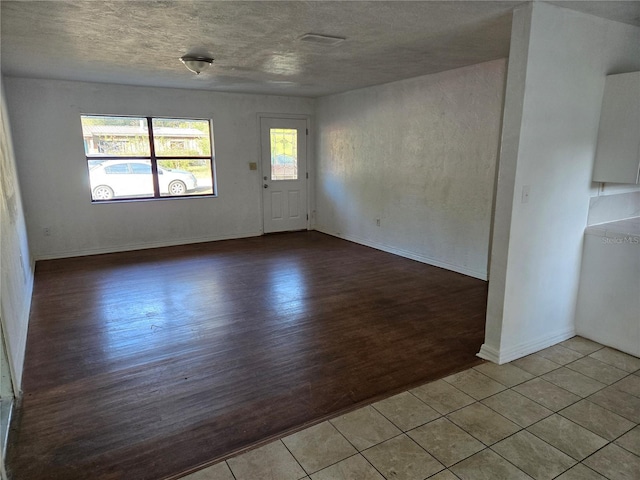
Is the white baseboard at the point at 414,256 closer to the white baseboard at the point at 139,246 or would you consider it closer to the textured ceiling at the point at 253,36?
the white baseboard at the point at 139,246

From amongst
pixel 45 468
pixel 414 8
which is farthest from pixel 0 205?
pixel 414 8

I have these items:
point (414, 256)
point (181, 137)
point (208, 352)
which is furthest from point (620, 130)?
point (181, 137)

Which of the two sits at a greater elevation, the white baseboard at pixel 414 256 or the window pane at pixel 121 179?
the window pane at pixel 121 179

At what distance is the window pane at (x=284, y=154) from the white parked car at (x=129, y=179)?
5.18 ft

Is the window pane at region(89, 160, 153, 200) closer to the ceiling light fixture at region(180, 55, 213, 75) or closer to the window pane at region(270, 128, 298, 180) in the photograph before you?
the window pane at region(270, 128, 298, 180)

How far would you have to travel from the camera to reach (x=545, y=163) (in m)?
2.68

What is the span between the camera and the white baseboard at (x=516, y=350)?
280 cm

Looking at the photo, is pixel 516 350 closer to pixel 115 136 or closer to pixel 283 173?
pixel 283 173

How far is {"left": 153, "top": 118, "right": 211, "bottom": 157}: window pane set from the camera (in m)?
5.95

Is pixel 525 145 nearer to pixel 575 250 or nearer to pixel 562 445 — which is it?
pixel 575 250

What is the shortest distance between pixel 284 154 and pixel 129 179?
257 cm

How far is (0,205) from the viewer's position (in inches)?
110

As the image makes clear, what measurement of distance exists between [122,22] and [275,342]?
100 inches

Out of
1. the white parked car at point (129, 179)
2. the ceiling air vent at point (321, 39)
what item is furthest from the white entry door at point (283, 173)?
the ceiling air vent at point (321, 39)
